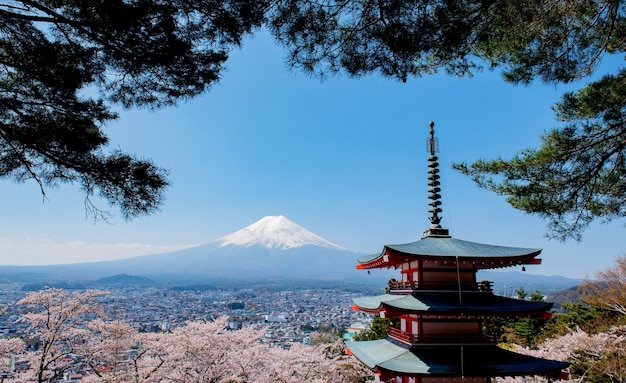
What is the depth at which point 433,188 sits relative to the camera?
338 inches

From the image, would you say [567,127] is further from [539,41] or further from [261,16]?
[261,16]

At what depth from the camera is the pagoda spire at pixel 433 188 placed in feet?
26.9

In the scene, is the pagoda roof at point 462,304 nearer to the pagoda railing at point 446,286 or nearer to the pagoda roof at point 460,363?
the pagoda railing at point 446,286

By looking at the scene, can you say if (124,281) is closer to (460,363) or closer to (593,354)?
(593,354)

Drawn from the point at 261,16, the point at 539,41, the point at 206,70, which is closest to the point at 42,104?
the point at 206,70

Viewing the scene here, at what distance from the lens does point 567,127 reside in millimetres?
5176

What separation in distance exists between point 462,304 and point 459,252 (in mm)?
918

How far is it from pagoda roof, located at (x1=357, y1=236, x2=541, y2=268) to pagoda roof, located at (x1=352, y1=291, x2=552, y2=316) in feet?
2.18

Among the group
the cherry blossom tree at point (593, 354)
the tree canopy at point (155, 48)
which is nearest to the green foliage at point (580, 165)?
the tree canopy at point (155, 48)

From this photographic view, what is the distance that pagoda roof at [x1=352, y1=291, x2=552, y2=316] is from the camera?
256 inches

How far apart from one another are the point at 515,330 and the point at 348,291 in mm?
77010

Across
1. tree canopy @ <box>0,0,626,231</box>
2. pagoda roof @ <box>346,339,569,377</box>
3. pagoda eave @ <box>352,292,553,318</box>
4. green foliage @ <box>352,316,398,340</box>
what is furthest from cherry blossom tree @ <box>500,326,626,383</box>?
tree canopy @ <box>0,0,626,231</box>

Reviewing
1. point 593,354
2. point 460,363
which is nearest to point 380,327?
point 593,354

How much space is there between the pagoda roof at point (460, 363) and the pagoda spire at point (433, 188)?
2349 mm
